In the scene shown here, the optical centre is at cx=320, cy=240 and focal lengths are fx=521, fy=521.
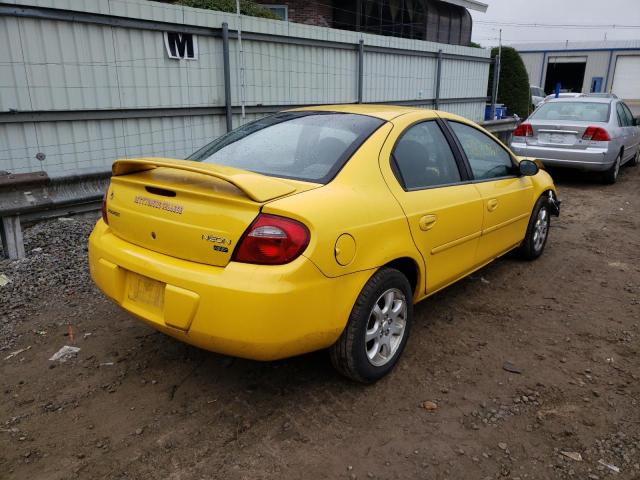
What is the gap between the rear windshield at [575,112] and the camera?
935cm

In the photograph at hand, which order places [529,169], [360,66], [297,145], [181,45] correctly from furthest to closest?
[360,66], [181,45], [529,169], [297,145]

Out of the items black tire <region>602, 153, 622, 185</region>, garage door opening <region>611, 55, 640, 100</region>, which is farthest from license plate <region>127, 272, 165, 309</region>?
garage door opening <region>611, 55, 640, 100</region>

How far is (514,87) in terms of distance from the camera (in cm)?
1806

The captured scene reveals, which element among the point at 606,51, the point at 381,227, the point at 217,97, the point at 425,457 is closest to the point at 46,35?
the point at 217,97

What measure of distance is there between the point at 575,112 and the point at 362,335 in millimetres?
8555

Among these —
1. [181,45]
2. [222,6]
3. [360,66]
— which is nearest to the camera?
[181,45]

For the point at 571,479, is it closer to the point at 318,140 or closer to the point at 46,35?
the point at 318,140

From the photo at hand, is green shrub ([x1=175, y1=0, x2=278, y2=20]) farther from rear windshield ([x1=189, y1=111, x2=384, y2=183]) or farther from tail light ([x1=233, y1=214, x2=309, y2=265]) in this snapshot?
tail light ([x1=233, y1=214, x2=309, y2=265])

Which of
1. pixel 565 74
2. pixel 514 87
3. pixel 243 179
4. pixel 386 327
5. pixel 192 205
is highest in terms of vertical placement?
pixel 565 74

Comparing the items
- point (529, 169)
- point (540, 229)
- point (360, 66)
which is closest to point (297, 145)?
point (529, 169)

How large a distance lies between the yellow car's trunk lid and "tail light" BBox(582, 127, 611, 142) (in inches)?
310

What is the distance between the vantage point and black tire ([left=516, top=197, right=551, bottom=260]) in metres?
5.11

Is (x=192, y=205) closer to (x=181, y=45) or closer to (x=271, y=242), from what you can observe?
(x=271, y=242)

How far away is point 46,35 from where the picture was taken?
5449 millimetres
